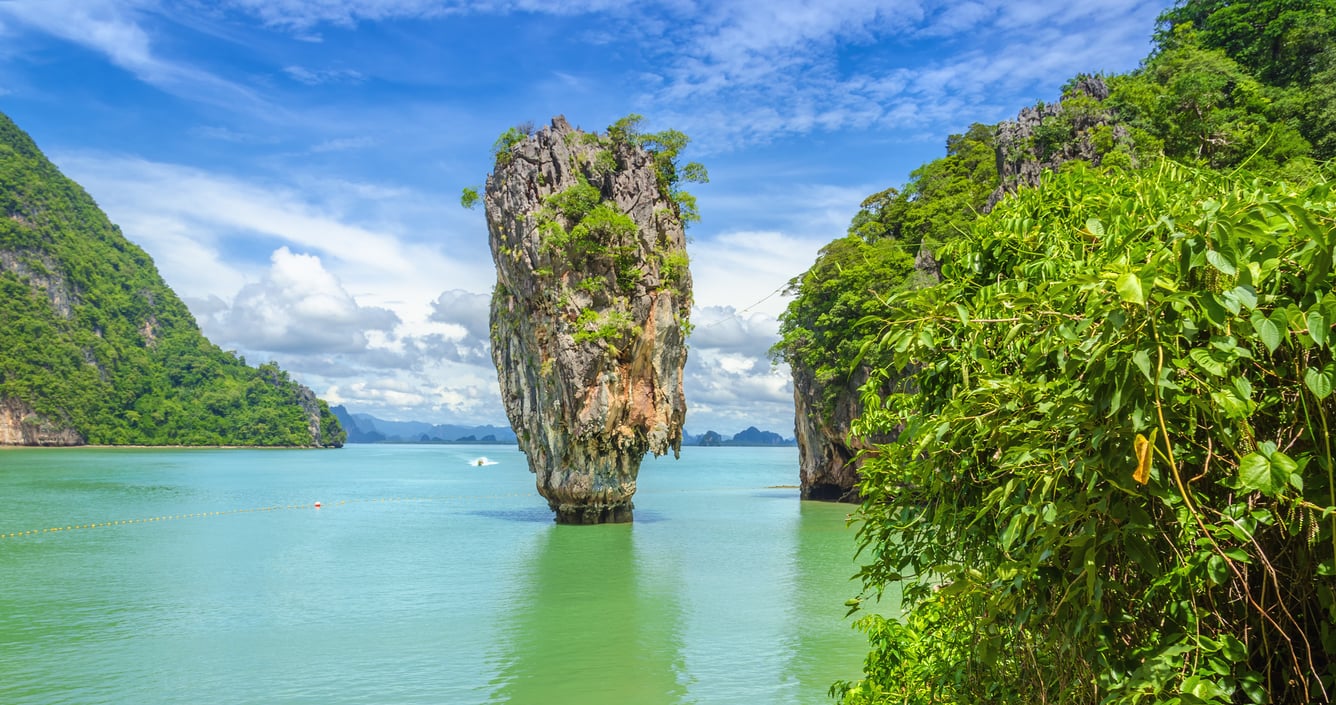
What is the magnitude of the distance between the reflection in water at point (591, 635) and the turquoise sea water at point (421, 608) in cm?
5

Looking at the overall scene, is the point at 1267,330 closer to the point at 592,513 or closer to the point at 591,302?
the point at 591,302

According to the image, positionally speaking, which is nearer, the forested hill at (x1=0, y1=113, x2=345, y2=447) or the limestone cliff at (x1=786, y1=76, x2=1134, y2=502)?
the limestone cliff at (x1=786, y1=76, x2=1134, y2=502)

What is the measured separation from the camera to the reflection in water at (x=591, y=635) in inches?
413

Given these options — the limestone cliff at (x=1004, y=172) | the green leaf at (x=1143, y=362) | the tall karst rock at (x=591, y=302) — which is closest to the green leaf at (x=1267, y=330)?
the green leaf at (x=1143, y=362)

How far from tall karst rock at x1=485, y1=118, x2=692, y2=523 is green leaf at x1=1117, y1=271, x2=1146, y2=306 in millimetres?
23126

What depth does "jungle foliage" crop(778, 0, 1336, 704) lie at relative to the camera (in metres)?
1.82

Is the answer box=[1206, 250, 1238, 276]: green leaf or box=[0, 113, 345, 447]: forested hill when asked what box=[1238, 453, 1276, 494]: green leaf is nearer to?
box=[1206, 250, 1238, 276]: green leaf

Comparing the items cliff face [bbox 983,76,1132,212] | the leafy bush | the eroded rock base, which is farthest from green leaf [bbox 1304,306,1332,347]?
the eroded rock base

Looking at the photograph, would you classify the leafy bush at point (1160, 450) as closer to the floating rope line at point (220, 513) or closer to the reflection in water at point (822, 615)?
the reflection in water at point (822, 615)

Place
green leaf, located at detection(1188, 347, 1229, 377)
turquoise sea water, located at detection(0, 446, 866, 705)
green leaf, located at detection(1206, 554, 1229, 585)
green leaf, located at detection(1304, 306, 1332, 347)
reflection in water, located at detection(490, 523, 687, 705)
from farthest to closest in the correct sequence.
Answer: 1. turquoise sea water, located at detection(0, 446, 866, 705)
2. reflection in water, located at detection(490, 523, 687, 705)
3. green leaf, located at detection(1206, 554, 1229, 585)
4. green leaf, located at detection(1188, 347, 1229, 377)
5. green leaf, located at detection(1304, 306, 1332, 347)

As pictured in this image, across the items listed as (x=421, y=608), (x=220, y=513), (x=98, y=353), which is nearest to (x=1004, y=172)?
(x=421, y=608)

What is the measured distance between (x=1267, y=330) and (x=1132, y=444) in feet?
1.24

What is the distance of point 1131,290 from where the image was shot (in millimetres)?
1707

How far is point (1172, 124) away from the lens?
22.4 meters
